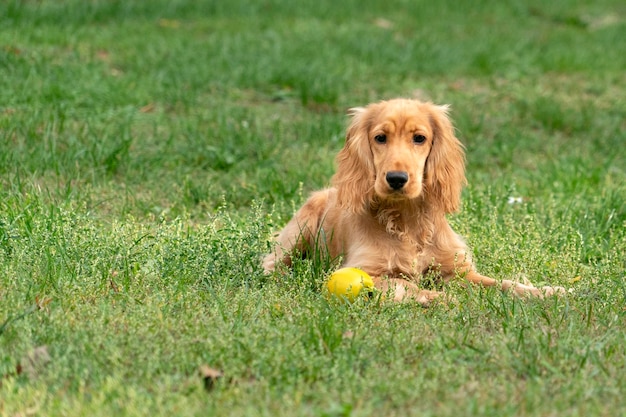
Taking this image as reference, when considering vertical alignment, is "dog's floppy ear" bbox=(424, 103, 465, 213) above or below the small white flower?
above

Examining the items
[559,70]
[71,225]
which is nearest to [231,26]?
[559,70]

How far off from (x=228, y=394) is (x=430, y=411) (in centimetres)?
67

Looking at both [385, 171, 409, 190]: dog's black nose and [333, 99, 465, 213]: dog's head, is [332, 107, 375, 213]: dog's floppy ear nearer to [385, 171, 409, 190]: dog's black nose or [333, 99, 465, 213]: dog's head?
[333, 99, 465, 213]: dog's head

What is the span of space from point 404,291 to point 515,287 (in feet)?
1.73

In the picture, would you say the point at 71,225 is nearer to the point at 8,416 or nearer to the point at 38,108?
the point at 8,416

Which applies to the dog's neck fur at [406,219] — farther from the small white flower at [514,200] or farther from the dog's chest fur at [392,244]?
the small white flower at [514,200]

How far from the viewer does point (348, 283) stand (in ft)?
13.9

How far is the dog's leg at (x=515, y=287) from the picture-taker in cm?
432

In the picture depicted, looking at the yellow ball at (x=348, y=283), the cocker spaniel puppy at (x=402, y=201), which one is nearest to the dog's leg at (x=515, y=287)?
the cocker spaniel puppy at (x=402, y=201)

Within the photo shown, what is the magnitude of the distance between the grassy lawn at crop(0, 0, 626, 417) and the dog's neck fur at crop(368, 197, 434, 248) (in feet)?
1.32

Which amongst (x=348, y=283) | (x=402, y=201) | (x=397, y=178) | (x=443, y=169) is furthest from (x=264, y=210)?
Answer: (x=348, y=283)

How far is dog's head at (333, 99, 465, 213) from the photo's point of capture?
464cm

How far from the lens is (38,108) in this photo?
23.1ft

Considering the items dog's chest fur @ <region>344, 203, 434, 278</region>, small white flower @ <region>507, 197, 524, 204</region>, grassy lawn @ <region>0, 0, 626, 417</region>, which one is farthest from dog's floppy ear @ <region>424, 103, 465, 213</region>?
small white flower @ <region>507, 197, 524, 204</region>
